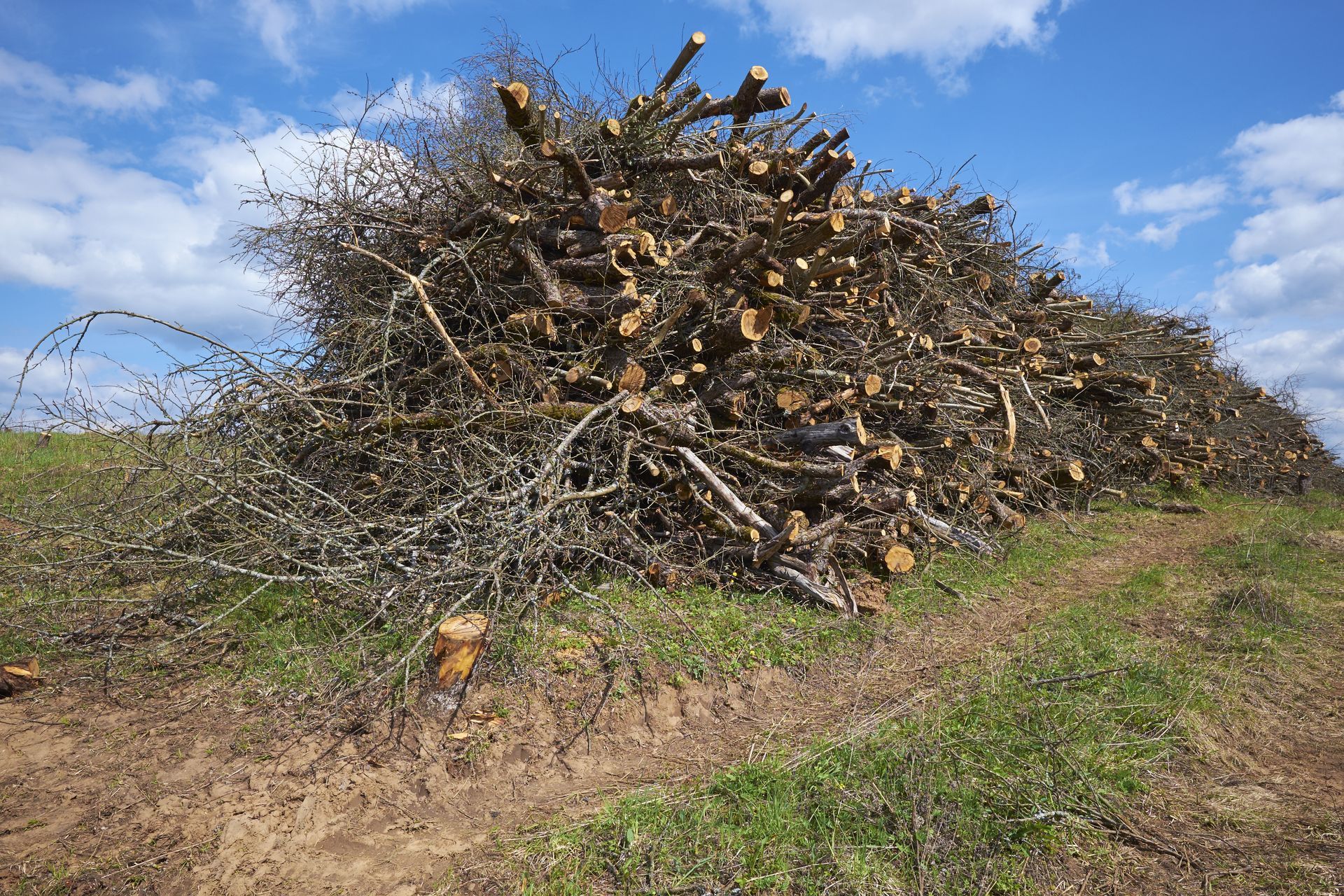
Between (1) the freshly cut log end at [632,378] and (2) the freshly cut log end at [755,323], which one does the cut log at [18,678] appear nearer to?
(1) the freshly cut log end at [632,378]

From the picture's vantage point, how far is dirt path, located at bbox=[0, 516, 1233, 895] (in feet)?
9.78

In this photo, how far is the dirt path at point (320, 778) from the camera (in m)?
2.98

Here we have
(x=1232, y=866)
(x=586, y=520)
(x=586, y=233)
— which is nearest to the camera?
(x=1232, y=866)

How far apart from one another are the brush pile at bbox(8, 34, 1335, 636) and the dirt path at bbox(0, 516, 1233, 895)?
79 cm

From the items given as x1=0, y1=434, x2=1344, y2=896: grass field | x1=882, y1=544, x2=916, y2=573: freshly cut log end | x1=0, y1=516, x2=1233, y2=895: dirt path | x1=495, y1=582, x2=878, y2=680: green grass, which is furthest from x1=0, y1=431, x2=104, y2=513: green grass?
x1=882, y1=544, x2=916, y2=573: freshly cut log end

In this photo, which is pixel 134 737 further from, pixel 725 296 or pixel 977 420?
pixel 977 420

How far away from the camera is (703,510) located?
223 inches

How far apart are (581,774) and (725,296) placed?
378 centimetres

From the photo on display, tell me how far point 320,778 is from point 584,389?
10.5ft

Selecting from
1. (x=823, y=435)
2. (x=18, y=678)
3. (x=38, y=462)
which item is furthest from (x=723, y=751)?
(x=38, y=462)

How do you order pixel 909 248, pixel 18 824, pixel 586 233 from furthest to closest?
pixel 909 248
pixel 586 233
pixel 18 824

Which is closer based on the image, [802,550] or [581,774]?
[581,774]

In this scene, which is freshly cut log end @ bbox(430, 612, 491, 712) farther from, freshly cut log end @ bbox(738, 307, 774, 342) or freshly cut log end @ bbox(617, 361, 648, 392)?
freshly cut log end @ bbox(738, 307, 774, 342)

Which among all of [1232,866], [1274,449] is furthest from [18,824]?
[1274,449]
